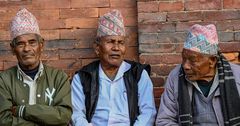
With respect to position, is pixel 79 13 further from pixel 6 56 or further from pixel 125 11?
pixel 6 56

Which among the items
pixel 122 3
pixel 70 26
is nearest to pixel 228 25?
pixel 122 3

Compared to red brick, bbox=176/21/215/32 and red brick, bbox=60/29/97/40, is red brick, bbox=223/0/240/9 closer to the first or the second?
red brick, bbox=176/21/215/32

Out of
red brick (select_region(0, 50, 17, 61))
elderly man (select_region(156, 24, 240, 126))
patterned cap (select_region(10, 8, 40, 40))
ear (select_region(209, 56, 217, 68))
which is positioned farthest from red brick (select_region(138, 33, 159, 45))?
red brick (select_region(0, 50, 17, 61))

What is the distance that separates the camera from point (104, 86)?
5.23 meters

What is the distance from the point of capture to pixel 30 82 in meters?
4.86

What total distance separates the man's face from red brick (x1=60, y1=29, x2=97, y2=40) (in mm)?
702

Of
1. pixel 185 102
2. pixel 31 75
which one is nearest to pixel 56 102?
pixel 31 75

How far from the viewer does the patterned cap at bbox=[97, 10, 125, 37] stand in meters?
5.18

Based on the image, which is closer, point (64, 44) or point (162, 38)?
point (162, 38)

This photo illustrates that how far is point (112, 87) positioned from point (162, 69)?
536mm

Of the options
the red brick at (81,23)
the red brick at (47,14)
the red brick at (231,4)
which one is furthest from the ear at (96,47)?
the red brick at (231,4)

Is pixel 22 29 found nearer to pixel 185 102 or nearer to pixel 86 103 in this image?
pixel 86 103

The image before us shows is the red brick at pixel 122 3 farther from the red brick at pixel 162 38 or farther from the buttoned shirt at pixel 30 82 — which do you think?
the buttoned shirt at pixel 30 82

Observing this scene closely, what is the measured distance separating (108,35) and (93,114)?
738 millimetres
